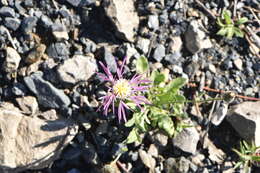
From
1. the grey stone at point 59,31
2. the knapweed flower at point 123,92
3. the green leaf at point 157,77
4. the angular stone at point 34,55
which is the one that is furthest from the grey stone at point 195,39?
the angular stone at point 34,55

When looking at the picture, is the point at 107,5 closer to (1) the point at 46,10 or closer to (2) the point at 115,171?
(1) the point at 46,10

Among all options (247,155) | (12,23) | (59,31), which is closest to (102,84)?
(59,31)

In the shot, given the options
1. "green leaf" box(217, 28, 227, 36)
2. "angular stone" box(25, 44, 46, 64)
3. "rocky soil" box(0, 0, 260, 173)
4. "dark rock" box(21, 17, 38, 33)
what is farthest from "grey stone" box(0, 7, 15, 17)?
"green leaf" box(217, 28, 227, 36)

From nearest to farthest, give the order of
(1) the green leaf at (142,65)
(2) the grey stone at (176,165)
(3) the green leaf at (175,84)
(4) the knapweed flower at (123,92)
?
(4) the knapweed flower at (123,92), (1) the green leaf at (142,65), (3) the green leaf at (175,84), (2) the grey stone at (176,165)

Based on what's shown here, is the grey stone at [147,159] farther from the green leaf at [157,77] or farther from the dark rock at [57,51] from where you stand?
the dark rock at [57,51]

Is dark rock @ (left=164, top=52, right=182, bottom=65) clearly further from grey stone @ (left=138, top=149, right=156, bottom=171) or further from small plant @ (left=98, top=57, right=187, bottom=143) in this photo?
grey stone @ (left=138, top=149, right=156, bottom=171)

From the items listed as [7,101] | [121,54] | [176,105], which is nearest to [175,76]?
[176,105]
